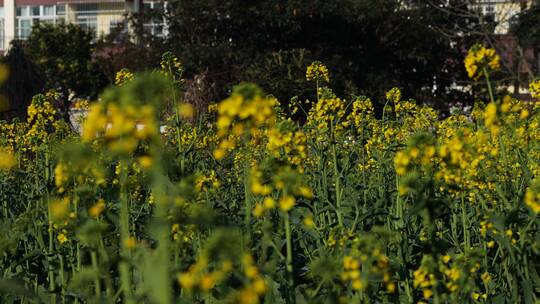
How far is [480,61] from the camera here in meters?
2.58

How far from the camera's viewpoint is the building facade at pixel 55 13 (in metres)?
45.1

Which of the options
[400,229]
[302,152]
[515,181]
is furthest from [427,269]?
[515,181]

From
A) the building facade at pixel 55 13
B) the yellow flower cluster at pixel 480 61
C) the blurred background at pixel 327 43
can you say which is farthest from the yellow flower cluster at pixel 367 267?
the building facade at pixel 55 13

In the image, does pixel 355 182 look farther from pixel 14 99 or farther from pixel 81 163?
pixel 14 99

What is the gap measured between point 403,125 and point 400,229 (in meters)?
2.42

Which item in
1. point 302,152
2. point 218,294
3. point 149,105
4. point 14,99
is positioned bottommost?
point 14,99

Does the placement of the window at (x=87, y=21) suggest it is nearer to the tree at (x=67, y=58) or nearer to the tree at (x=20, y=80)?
the tree at (x=67, y=58)

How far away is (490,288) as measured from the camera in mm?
3445

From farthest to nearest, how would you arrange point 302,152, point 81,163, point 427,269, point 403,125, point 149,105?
point 403,125, point 302,152, point 427,269, point 81,163, point 149,105

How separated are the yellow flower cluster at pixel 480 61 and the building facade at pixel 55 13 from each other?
1678 inches

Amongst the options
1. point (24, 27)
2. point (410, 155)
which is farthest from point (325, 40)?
point (24, 27)

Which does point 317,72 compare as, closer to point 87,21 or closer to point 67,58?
point 67,58

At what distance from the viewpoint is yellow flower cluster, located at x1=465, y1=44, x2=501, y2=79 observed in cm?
256

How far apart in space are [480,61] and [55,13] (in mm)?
46537
